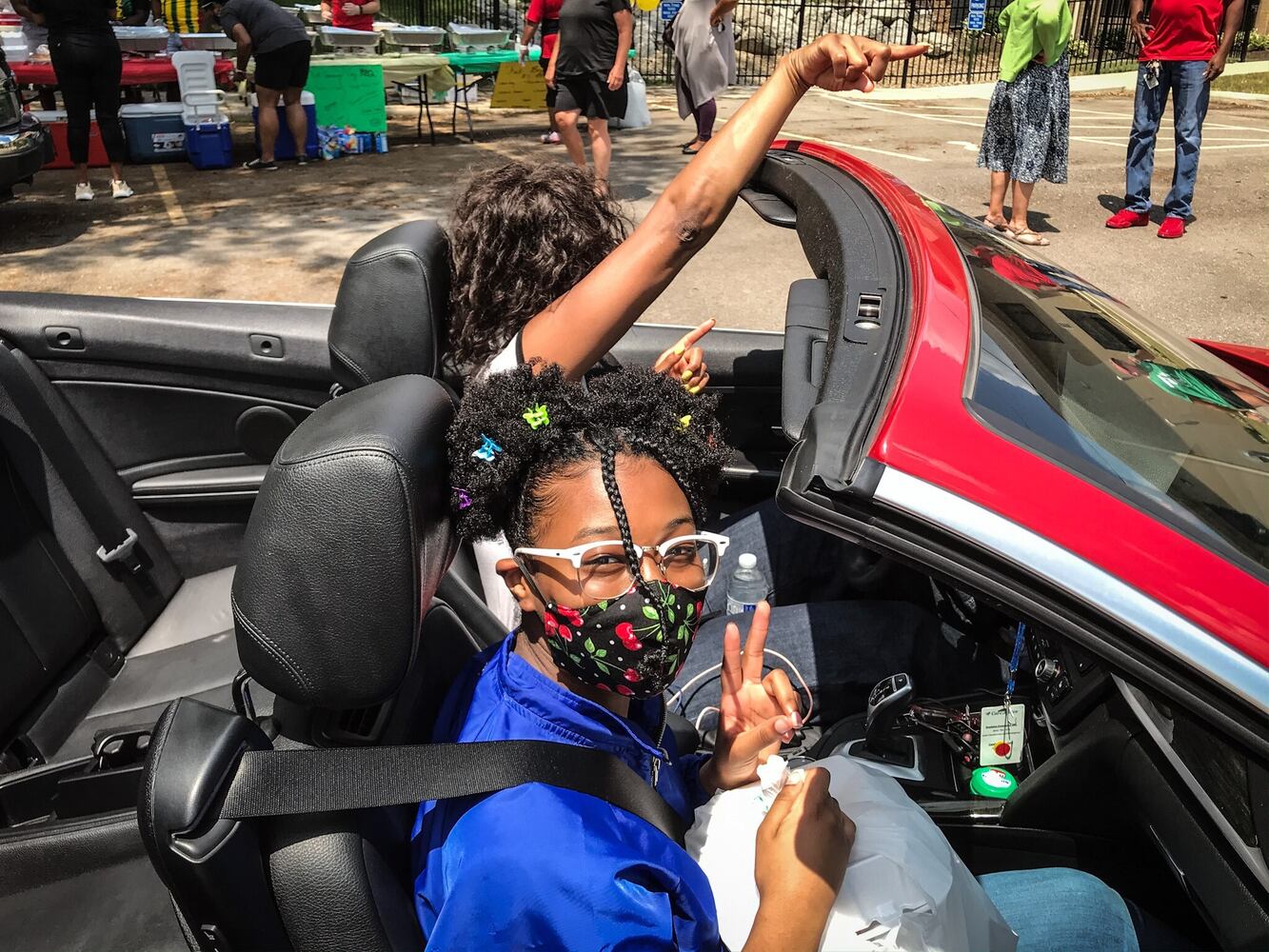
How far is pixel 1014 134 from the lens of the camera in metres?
6.90

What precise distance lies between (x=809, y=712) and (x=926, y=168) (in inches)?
342

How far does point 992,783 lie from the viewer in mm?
2014

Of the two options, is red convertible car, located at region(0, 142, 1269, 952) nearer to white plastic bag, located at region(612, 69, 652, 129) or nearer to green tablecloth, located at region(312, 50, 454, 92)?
green tablecloth, located at region(312, 50, 454, 92)

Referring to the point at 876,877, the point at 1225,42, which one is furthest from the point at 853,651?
the point at 1225,42

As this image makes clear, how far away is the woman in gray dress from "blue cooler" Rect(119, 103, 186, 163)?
4618mm

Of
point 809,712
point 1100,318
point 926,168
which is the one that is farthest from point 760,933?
point 926,168

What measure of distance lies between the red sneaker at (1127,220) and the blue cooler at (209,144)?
7697 millimetres

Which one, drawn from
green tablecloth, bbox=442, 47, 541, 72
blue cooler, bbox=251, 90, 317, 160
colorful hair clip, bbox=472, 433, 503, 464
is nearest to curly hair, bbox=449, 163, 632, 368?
colorful hair clip, bbox=472, 433, 503, 464

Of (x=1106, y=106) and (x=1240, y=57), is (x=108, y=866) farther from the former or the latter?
(x=1240, y=57)

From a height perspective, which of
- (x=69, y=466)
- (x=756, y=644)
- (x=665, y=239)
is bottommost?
(x=69, y=466)

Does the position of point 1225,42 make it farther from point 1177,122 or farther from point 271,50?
point 271,50

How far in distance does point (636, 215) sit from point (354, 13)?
18.4ft

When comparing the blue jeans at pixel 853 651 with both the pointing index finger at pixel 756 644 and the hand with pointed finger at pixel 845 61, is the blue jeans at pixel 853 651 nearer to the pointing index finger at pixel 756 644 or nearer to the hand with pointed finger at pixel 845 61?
the pointing index finger at pixel 756 644

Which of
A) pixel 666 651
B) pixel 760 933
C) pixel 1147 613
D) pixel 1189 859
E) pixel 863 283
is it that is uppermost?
pixel 863 283
